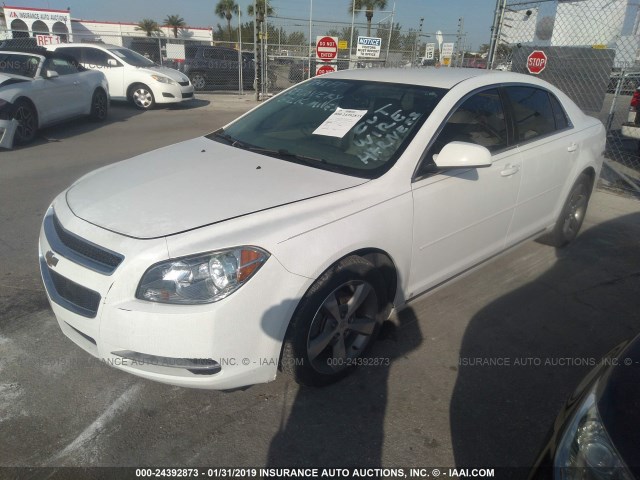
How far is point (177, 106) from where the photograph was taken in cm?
1446

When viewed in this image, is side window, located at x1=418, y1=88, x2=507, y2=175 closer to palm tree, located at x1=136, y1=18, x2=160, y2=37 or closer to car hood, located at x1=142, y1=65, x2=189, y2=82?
car hood, located at x1=142, y1=65, x2=189, y2=82

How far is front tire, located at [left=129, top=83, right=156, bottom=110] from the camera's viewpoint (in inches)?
522

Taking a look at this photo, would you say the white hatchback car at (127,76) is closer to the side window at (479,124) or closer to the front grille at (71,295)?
the side window at (479,124)

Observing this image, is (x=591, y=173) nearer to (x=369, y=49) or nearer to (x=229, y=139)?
(x=229, y=139)

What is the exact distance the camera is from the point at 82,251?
235 cm

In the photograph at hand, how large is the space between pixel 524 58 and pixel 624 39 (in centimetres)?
154

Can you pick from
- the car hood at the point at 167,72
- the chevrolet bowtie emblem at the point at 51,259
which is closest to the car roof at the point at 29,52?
the car hood at the point at 167,72

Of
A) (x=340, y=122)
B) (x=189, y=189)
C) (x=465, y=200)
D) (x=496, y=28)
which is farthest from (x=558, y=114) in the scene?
(x=496, y=28)

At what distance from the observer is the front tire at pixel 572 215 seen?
14.6ft

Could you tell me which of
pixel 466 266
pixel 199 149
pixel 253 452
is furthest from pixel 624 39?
pixel 253 452

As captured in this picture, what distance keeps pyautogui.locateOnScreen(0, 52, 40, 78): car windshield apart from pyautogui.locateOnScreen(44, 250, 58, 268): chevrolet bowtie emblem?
7943mm

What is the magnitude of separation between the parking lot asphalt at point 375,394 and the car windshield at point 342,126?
705mm

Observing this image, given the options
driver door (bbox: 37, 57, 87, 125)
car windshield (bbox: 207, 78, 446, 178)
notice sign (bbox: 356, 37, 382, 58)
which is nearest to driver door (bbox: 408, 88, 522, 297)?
car windshield (bbox: 207, 78, 446, 178)

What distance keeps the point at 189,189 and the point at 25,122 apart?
7509 millimetres
